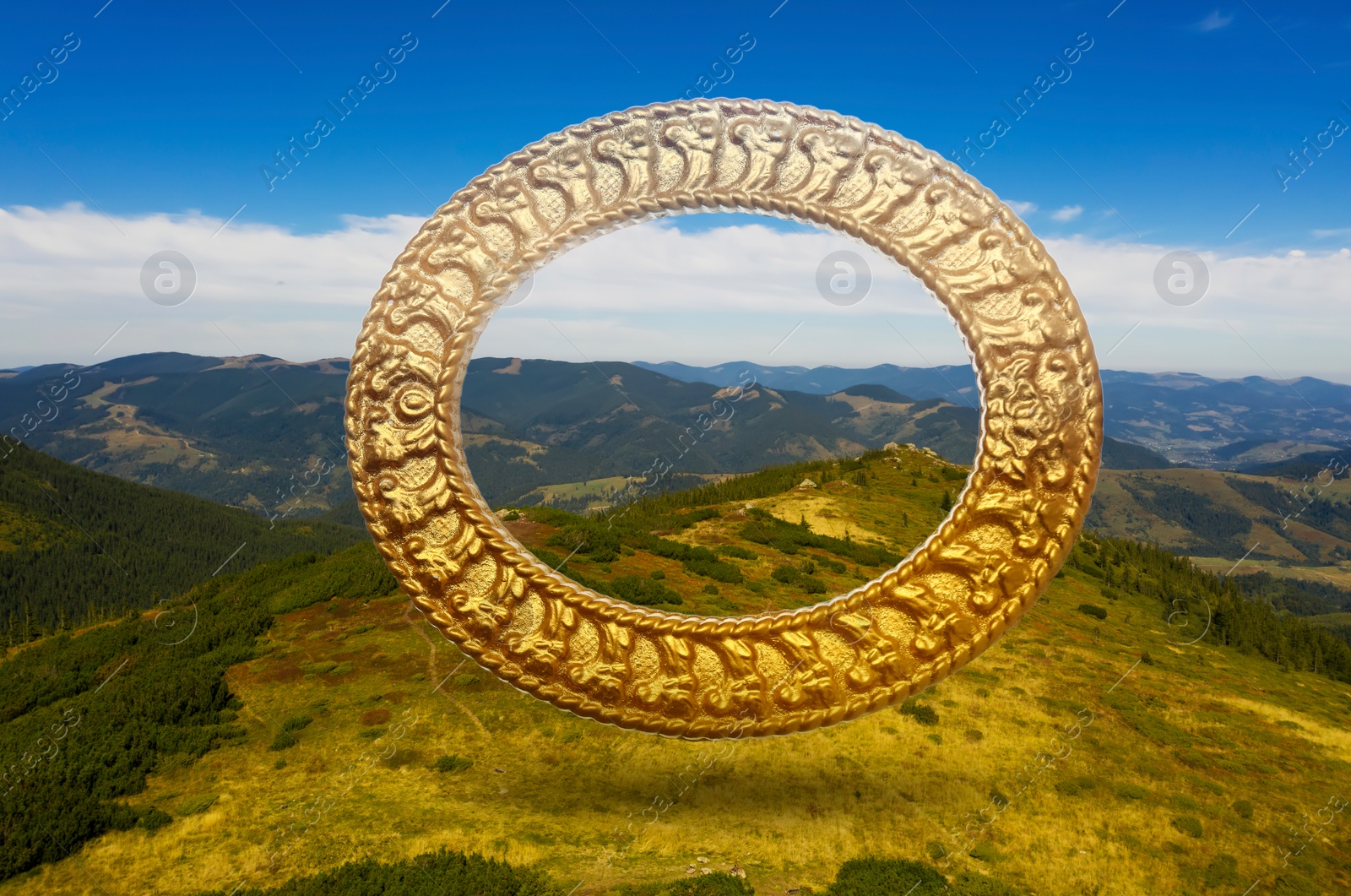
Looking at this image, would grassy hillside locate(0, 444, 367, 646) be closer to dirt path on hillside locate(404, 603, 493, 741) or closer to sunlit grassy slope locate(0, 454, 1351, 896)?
dirt path on hillside locate(404, 603, 493, 741)

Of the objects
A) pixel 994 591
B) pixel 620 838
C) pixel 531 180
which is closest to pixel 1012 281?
pixel 994 591

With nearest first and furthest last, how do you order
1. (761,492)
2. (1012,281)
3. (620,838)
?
(1012,281) → (620,838) → (761,492)

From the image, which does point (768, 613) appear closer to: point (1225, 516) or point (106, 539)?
point (106, 539)

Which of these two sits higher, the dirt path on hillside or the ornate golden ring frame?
the ornate golden ring frame

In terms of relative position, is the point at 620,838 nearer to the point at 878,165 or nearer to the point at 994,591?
the point at 994,591

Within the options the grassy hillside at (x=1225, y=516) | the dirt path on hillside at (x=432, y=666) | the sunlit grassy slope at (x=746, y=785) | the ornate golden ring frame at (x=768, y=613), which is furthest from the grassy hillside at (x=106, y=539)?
the grassy hillside at (x=1225, y=516)

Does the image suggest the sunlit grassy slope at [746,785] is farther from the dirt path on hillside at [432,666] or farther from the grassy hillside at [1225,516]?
the grassy hillside at [1225,516]

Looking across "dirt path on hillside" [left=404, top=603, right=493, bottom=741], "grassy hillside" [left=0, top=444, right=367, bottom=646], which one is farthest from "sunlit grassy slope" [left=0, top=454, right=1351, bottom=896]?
"grassy hillside" [left=0, top=444, right=367, bottom=646]
